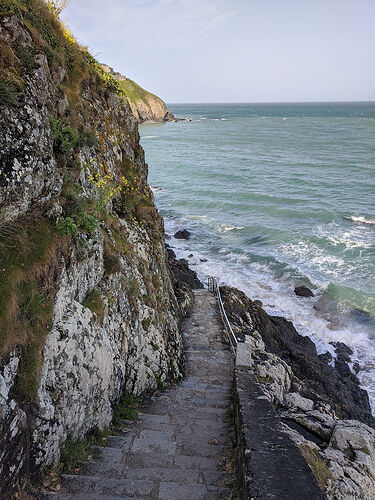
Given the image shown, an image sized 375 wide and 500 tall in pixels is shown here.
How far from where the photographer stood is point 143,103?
125312mm

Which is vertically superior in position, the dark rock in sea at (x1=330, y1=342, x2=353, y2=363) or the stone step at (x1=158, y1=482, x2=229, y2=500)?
the stone step at (x1=158, y1=482, x2=229, y2=500)

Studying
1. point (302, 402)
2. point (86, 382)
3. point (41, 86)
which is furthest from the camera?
point (302, 402)

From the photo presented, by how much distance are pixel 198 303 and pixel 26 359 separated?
11964 mm

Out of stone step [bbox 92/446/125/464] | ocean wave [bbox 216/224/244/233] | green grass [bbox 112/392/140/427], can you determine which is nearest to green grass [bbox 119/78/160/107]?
ocean wave [bbox 216/224/244/233]

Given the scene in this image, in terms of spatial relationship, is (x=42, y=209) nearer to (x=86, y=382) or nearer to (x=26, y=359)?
(x=26, y=359)

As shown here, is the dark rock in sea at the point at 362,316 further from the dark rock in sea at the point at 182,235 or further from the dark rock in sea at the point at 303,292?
the dark rock in sea at the point at 182,235

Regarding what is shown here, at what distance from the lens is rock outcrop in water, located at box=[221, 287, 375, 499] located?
5.96 meters

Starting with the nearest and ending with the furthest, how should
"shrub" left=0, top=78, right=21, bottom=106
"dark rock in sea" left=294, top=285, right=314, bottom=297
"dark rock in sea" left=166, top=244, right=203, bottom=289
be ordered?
1. "shrub" left=0, top=78, right=21, bottom=106
2. "dark rock in sea" left=166, top=244, right=203, bottom=289
3. "dark rock in sea" left=294, top=285, right=314, bottom=297

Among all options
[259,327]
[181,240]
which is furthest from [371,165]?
[259,327]

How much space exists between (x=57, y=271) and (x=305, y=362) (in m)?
13.5

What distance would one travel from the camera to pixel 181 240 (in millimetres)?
29797

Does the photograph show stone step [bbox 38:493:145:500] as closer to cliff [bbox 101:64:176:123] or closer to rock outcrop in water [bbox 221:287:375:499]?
rock outcrop in water [bbox 221:287:375:499]

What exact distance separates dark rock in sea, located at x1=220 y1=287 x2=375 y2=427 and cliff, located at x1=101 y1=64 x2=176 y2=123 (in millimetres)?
116994

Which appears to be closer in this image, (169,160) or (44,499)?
(44,499)
